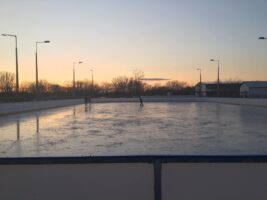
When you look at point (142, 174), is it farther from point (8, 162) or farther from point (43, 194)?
point (8, 162)

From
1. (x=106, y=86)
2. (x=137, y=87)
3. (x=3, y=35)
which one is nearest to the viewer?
(x=3, y=35)

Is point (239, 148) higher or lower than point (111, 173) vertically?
lower

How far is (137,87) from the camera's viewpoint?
12900 centimetres

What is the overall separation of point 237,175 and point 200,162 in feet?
1.23

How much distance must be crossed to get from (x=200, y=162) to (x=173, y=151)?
6908 mm

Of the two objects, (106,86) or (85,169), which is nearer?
(85,169)

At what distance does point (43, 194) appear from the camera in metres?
3.51

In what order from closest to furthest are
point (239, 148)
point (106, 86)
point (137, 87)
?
point (239, 148), point (137, 87), point (106, 86)

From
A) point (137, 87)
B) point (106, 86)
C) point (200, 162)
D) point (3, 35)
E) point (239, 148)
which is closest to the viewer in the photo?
point (200, 162)

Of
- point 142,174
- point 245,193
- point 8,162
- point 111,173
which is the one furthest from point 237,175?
point 8,162

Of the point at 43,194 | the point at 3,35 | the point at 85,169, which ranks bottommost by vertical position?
the point at 43,194

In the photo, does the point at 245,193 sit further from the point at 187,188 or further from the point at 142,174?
the point at 142,174

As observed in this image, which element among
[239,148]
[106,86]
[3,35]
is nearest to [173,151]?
[239,148]

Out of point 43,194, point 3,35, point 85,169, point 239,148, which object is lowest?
point 239,148
